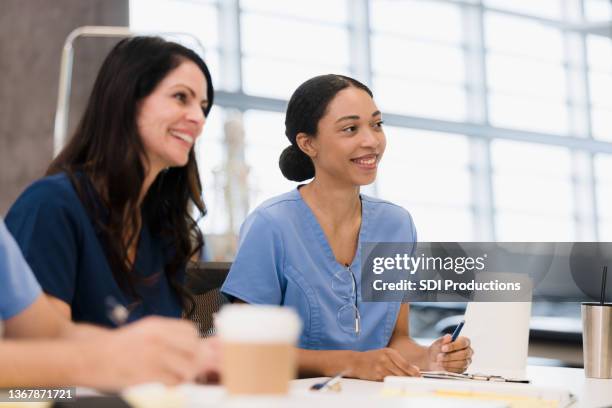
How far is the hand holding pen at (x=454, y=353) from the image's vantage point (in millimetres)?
1731

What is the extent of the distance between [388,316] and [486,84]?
6.71 metres

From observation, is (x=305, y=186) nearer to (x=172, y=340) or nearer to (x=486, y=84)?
(x=172, y=340)

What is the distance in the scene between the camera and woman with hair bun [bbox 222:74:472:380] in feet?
6.21

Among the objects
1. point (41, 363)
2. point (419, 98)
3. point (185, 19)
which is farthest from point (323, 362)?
point (419, 98)

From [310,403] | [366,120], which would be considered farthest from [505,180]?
[310,403]

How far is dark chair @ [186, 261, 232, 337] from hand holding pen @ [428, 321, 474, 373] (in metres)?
0.50

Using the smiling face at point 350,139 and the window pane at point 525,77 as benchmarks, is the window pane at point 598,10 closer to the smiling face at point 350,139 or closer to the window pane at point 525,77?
the window pane at point 525,77

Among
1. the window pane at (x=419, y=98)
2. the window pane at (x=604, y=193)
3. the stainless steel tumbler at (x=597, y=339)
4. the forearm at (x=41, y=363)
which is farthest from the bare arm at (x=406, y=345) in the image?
the window pane at (x=604, y=193)

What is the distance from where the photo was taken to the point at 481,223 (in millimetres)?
8344

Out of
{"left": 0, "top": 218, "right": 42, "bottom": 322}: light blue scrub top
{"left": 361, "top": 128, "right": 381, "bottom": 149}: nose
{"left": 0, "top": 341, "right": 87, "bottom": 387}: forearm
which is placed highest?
{"left": 361, "top": 128, "right": 381, "bottom": 149}: nose

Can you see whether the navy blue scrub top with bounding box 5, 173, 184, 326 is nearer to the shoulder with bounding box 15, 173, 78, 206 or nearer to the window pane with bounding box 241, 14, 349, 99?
the shoulder with bounding box 15, 173, 78, 206

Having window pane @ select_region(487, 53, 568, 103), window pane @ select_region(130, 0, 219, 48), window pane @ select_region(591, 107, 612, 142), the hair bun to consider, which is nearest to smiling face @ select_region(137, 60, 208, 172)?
the hair bun

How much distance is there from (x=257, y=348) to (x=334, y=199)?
4.60 feet

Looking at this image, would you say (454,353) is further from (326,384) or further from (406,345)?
(326,384)
